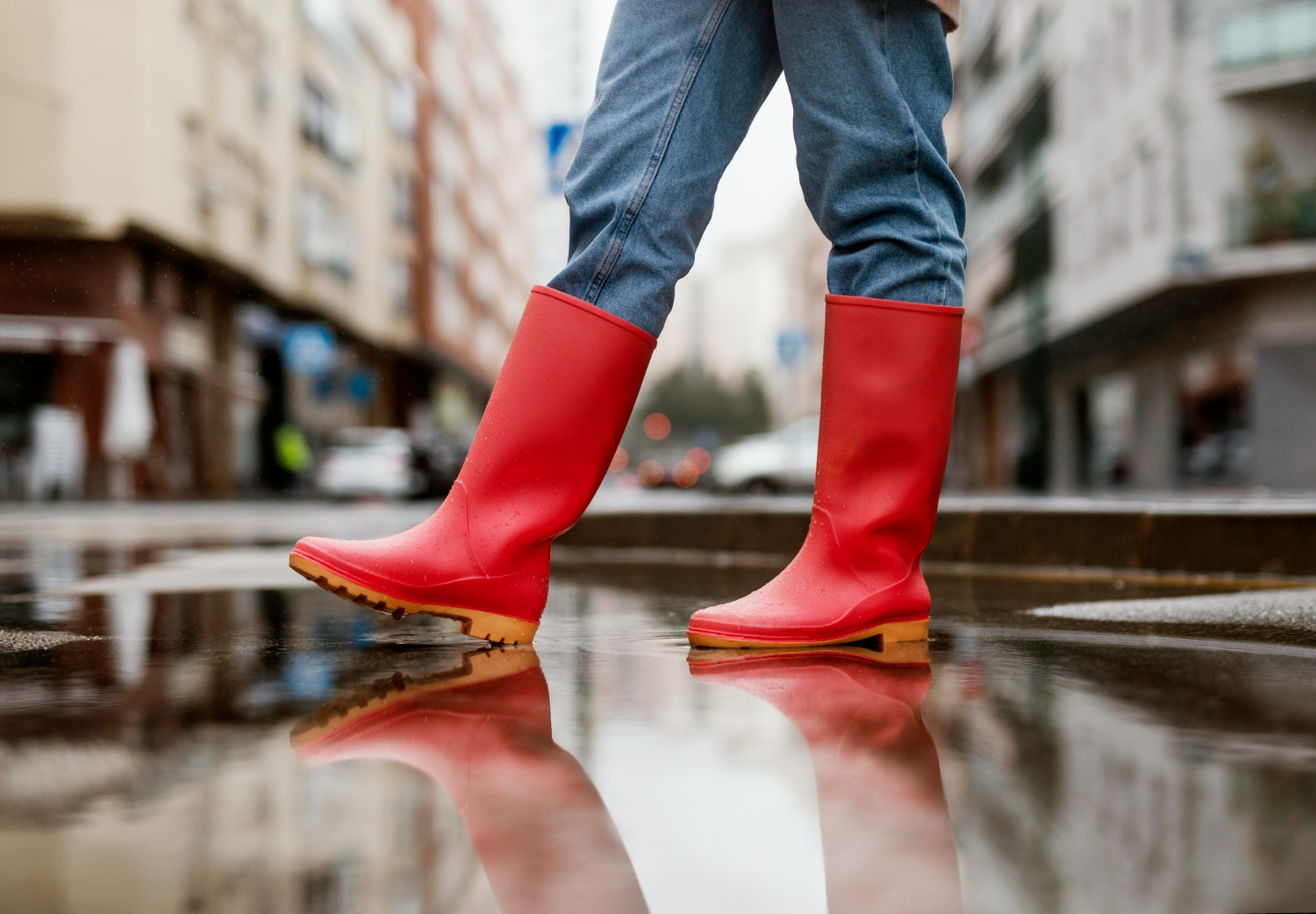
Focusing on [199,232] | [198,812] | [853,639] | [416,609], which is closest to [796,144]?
[853,639]

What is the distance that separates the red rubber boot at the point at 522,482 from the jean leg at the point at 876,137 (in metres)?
0.37

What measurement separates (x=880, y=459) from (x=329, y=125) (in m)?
26.6

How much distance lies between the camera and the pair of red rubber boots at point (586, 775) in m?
0.72

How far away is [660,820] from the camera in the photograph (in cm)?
84

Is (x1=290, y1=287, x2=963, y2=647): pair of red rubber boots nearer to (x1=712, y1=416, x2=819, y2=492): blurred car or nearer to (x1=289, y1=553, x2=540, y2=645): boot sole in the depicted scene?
→ (x1=289, y1=553, x2=540, y2=645): boot sole

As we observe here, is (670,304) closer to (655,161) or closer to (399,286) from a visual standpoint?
(655,161)

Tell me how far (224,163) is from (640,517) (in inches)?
723

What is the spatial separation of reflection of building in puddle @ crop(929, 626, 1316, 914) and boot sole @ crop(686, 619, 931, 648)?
1.06ft

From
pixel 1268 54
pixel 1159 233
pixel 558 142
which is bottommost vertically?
pixel 558 142

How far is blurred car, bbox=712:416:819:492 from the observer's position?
17.7 meters

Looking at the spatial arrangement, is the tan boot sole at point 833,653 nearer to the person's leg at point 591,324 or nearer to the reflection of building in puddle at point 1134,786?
the reflection of building in puddle at point 1134,786

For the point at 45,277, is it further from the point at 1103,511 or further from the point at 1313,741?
the point at 1313,741

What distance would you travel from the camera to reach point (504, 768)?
3.20 feet

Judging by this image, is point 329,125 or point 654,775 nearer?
point 654,775
